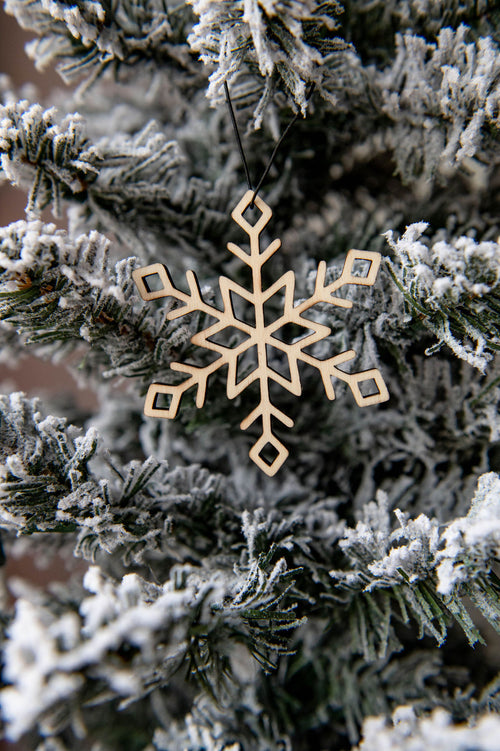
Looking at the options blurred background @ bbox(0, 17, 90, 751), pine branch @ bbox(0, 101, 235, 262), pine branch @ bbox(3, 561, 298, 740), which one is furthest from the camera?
blurred background @ bbox(0, 17, 90, 751)

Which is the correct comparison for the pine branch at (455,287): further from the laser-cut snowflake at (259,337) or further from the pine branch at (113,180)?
the pine branch at (113,180)

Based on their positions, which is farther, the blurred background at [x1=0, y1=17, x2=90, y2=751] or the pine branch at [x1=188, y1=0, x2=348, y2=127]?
the blurred background at [x1=0, y1=17, x2=90, y2=751]

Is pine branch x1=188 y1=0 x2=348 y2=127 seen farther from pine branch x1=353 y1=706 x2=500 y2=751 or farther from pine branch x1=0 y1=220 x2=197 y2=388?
pine branch x1=353 y1=706 x2=500 y2=751

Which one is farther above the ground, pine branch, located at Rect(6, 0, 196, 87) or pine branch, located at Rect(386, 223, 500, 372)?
pine branch, located at Rect(6, 0, 196, 87)

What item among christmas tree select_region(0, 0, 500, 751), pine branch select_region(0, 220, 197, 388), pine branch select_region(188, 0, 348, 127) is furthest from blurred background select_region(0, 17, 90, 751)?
pine branch select_region(188, 0, 348, 127)

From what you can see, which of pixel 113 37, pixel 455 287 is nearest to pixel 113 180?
pixel 113 37

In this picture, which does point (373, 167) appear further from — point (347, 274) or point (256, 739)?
point (256, 739)

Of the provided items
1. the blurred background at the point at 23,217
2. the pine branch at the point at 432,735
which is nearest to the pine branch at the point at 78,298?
the pine branch at the point at 432,735

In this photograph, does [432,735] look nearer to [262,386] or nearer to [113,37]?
[262,386]
